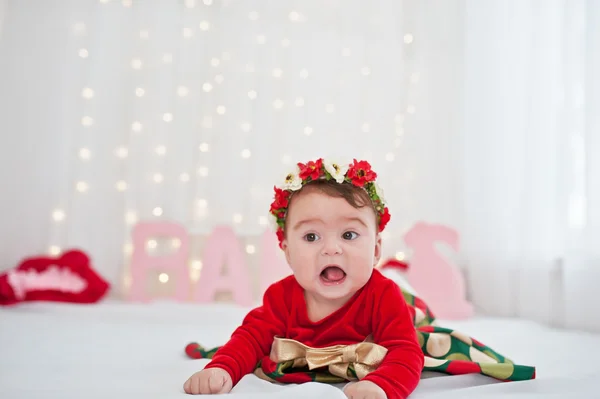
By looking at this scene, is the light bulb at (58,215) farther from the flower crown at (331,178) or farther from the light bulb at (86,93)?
the flower crown at (331,178)

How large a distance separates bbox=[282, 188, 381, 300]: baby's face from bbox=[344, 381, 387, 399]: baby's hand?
21cm

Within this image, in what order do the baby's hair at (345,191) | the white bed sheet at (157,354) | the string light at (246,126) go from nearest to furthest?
the white bed sheet at (157,354) < the baby's hair at (345,191) < the string light at (246,126)

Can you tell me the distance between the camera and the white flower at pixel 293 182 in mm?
1089

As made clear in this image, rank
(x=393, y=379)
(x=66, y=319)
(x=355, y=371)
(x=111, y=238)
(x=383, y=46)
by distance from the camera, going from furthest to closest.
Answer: (x=383, y=46)
(x=111, y=238)
(x=66, y=319)
(x=355, y=371)
(x=393, y=379)

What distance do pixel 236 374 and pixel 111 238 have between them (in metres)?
1.70

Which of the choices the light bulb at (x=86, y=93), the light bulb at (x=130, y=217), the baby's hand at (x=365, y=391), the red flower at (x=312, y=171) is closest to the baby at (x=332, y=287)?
the red flower at (x=312, y=171)

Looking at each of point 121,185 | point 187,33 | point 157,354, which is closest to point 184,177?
point 121,185

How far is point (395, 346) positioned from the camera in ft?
3.27

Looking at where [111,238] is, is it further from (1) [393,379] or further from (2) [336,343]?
(1) [393,379]

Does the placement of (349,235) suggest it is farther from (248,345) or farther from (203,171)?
(203,171)

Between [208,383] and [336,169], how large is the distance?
19.1 inches

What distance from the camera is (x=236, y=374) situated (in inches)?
39.9

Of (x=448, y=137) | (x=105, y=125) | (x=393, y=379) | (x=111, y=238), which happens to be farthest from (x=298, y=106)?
(x=393, y=379)

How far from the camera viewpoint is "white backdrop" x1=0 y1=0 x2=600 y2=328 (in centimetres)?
250
